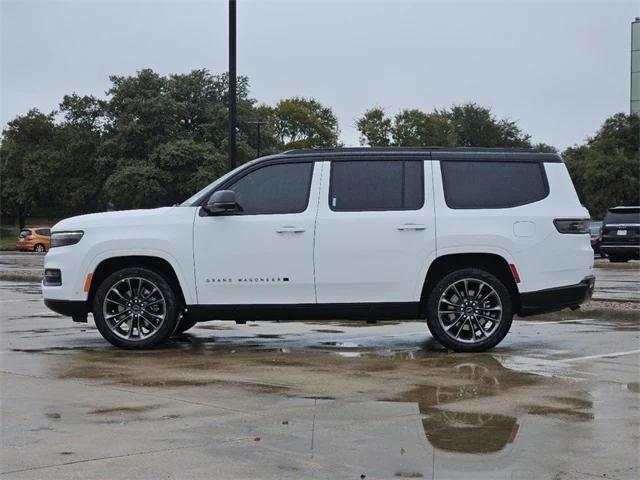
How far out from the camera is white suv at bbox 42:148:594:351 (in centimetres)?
1001

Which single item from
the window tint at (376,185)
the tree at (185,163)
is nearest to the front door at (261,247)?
the window tint at (376,185)

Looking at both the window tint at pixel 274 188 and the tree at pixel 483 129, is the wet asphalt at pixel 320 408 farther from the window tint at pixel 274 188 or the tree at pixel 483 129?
the tree at pixel 483 129

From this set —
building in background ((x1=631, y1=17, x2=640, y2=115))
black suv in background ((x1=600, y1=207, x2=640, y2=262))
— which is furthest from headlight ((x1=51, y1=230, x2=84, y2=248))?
building in background ((x1=631, y1=17, x2=640, y2=115))

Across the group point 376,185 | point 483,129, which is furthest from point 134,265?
point 483,129

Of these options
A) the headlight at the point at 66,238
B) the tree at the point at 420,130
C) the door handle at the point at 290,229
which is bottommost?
the headlight at the point at 66,238

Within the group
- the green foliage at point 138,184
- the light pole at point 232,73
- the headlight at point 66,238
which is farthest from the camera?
the green foliage at point 138,184

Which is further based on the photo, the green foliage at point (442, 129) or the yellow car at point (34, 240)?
the green foliage at point (442, 129)

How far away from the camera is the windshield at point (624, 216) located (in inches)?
1336

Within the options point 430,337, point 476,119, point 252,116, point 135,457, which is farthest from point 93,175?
point 135,457

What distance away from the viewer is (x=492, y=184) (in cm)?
1024

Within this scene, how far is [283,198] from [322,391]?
3004 mm

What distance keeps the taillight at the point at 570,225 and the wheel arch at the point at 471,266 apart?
2.12ft

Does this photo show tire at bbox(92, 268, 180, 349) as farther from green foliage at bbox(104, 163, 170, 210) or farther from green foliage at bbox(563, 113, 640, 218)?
green foliage at bbox(104, 163, 170, 210)

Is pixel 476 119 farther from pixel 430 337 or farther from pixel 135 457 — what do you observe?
pixel 135 457
